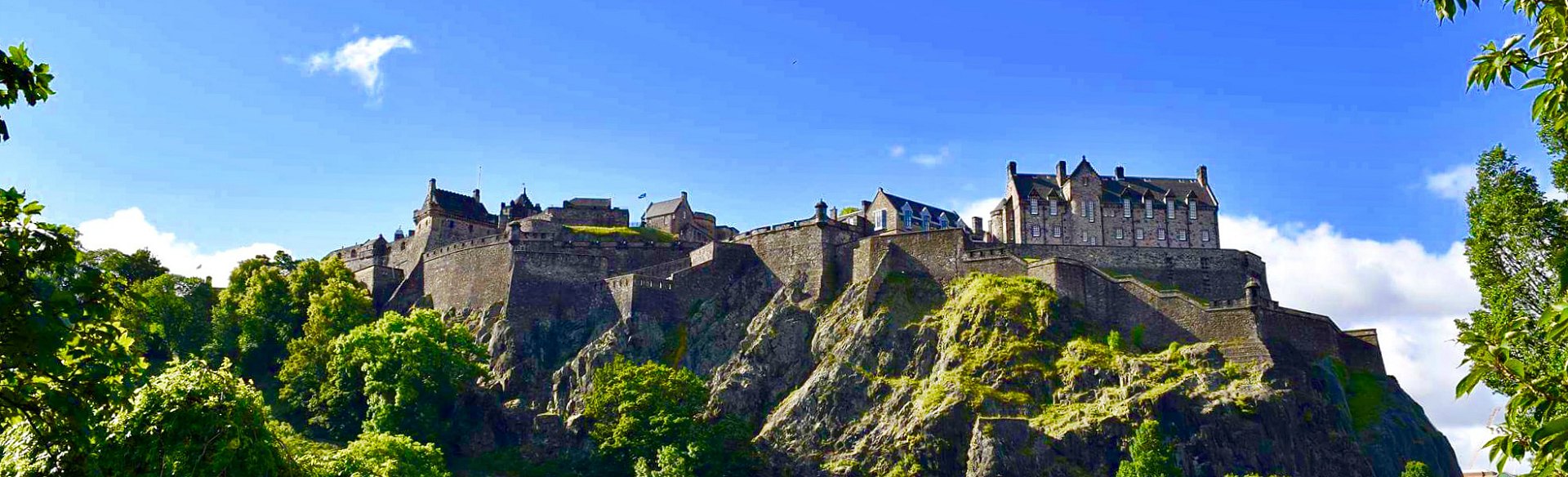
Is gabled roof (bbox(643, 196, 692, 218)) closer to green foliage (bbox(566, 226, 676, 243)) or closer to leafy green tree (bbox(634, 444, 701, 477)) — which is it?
green foliage (bbox(566, 226, 676, 243))

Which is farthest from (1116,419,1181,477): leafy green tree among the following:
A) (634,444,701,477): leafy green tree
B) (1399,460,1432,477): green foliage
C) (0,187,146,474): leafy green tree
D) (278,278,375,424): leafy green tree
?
(0,187,146,474): leafy green tree

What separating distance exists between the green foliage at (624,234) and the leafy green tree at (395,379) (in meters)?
11.0

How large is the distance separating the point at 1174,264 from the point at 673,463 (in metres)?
27.0

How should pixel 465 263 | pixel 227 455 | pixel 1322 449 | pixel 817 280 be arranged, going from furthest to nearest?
pixel 465 263 < pixel 817 280 < pixel 1322 449 < pixel 227 455

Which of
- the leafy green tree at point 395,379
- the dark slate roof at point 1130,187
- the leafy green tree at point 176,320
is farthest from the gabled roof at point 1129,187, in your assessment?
the leafy green tree at point 176,320

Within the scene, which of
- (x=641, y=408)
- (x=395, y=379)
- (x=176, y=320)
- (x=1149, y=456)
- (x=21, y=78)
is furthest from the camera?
(x=176, y=320)

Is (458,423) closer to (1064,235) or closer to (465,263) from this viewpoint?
(465,263)

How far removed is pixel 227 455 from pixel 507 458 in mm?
40851

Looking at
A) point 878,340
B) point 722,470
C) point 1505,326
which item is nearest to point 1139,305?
point 878,340

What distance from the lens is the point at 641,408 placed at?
59281 mm

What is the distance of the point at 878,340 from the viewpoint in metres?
62.3

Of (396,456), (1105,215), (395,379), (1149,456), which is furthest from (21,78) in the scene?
(1105,215)

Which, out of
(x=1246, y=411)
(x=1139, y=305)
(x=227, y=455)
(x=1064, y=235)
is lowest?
(x=227, y=455)

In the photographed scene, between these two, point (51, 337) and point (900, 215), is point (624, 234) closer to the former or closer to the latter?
point (900, 215)
